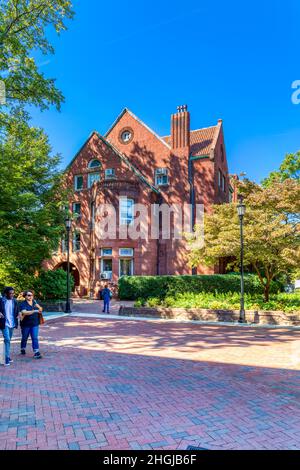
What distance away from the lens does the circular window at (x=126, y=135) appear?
33.0 m

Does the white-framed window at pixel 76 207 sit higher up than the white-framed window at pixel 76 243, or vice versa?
the white-framed window at pixel 76 207

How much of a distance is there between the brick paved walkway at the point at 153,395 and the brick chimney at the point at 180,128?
2179 cm

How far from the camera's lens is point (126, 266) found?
27.8 meters

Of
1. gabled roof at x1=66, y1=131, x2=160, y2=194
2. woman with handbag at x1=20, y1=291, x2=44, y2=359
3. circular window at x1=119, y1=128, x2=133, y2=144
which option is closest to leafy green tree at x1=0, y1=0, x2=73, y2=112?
woman with handbag at x1=20, y1=291, x2=44, y2=359

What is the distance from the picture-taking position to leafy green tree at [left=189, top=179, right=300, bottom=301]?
16031 millimetres

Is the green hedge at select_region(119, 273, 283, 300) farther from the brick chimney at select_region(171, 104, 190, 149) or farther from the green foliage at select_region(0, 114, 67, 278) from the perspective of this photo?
the brick chimney at select_region(171, 104, 190, 149)

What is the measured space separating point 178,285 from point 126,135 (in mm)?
18615

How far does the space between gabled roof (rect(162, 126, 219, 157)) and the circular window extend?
391cm

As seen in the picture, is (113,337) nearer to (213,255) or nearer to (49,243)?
(213,255)

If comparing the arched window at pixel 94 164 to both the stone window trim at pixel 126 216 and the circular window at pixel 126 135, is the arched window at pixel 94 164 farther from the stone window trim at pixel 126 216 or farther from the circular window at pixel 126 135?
the stone window trim at pixel 126 216

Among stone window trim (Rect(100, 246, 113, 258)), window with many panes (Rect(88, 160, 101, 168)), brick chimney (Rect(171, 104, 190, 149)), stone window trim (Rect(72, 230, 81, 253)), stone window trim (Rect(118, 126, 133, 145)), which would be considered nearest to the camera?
stone window trim (Rect(100, 246, 113, 258))

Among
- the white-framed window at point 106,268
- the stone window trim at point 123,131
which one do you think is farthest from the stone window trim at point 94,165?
Answer: the white-framed window at point 106,268

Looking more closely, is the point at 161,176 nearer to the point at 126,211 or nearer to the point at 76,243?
the point at 126,211

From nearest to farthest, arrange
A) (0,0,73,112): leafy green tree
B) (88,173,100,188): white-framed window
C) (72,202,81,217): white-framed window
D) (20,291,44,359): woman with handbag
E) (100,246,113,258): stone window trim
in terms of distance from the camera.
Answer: (20,291,44,359): woman with handbag → (0,0,73,112): leafy green tree → (100,246,113,258): stone window trim → (88,173,100,188): white-framed window → (72,202,81,217): white-framed window
